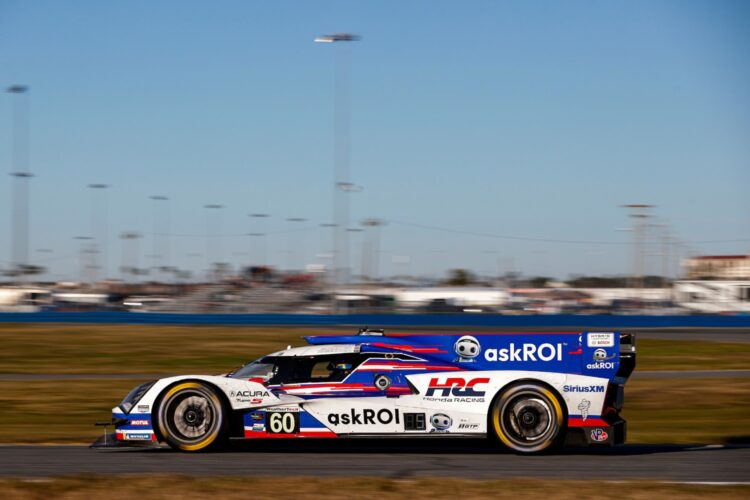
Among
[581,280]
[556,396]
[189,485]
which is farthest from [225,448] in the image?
[581,280]

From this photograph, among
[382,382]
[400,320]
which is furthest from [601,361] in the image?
[400,320]

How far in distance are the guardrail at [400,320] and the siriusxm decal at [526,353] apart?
30697 millimetres

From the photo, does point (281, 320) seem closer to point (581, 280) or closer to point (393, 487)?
point (393, 487)

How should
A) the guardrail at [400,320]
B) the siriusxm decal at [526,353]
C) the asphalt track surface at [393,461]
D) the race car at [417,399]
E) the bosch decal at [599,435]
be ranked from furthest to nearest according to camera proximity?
the guardrail at [400,320]
the siriusxm decal at [526,353]
the race car at [417,399]
the bosch decal at [599,435]
the asphalt track surface at [393,461]

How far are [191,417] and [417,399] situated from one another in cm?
242

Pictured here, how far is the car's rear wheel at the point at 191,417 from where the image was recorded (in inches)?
389

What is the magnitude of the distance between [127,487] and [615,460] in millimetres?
4872

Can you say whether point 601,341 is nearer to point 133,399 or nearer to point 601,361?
point 601,361

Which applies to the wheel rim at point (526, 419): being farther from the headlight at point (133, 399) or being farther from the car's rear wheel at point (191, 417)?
the headlight at point (133, 399)

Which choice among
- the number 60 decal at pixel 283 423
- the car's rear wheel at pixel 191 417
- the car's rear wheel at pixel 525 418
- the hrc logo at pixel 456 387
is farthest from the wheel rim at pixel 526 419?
the car's rear wheel at pixel 191 417

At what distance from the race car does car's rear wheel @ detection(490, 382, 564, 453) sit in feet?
0.03

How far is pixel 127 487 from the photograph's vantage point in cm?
777

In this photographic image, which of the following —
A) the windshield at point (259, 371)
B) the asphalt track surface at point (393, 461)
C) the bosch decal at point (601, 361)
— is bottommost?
the asphalt track surface at point (393, 461)

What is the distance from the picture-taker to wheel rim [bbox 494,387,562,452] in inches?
383
